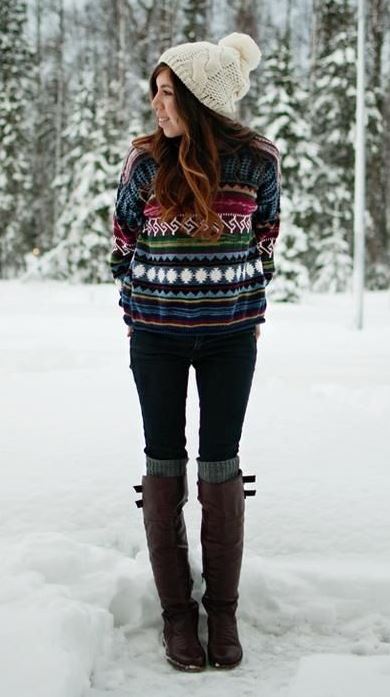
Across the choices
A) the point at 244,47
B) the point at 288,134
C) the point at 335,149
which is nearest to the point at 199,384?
the point at 244,47

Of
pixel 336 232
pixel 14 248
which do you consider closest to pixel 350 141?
pixel 336 232

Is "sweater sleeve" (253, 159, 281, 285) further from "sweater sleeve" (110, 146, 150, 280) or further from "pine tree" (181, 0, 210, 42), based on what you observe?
"pine tree" (181, 0, 210, 42)

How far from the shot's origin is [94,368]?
7.30 metres

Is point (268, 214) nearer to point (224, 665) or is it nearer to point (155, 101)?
point (155, 101)

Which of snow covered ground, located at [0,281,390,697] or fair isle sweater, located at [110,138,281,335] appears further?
fair isle sweater, located at [110,138,281,335]

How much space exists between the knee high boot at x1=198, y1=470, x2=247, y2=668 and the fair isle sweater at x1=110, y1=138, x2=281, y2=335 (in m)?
0.51

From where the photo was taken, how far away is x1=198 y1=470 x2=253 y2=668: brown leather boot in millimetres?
2303

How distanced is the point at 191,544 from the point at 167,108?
1.61 meters

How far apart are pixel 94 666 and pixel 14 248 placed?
2780 cm

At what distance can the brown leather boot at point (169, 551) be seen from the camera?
2309 millimetres

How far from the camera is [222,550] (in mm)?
2322

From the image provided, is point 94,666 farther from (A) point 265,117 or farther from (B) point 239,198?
(A) point 265,117

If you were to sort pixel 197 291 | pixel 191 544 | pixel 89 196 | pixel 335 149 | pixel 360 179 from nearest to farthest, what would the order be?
pixel 197 291
pixel 191 544
pixel 360 179
pixel 89 196
pixel 335 149

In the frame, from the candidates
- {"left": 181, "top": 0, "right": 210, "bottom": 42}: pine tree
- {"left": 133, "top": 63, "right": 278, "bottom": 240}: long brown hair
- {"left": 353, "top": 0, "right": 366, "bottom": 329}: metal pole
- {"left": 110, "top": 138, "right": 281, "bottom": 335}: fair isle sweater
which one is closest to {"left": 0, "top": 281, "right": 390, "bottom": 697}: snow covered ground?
{"left": 110, "top": 138, "right": 281, "bottom": 335}: fair isle sweater
